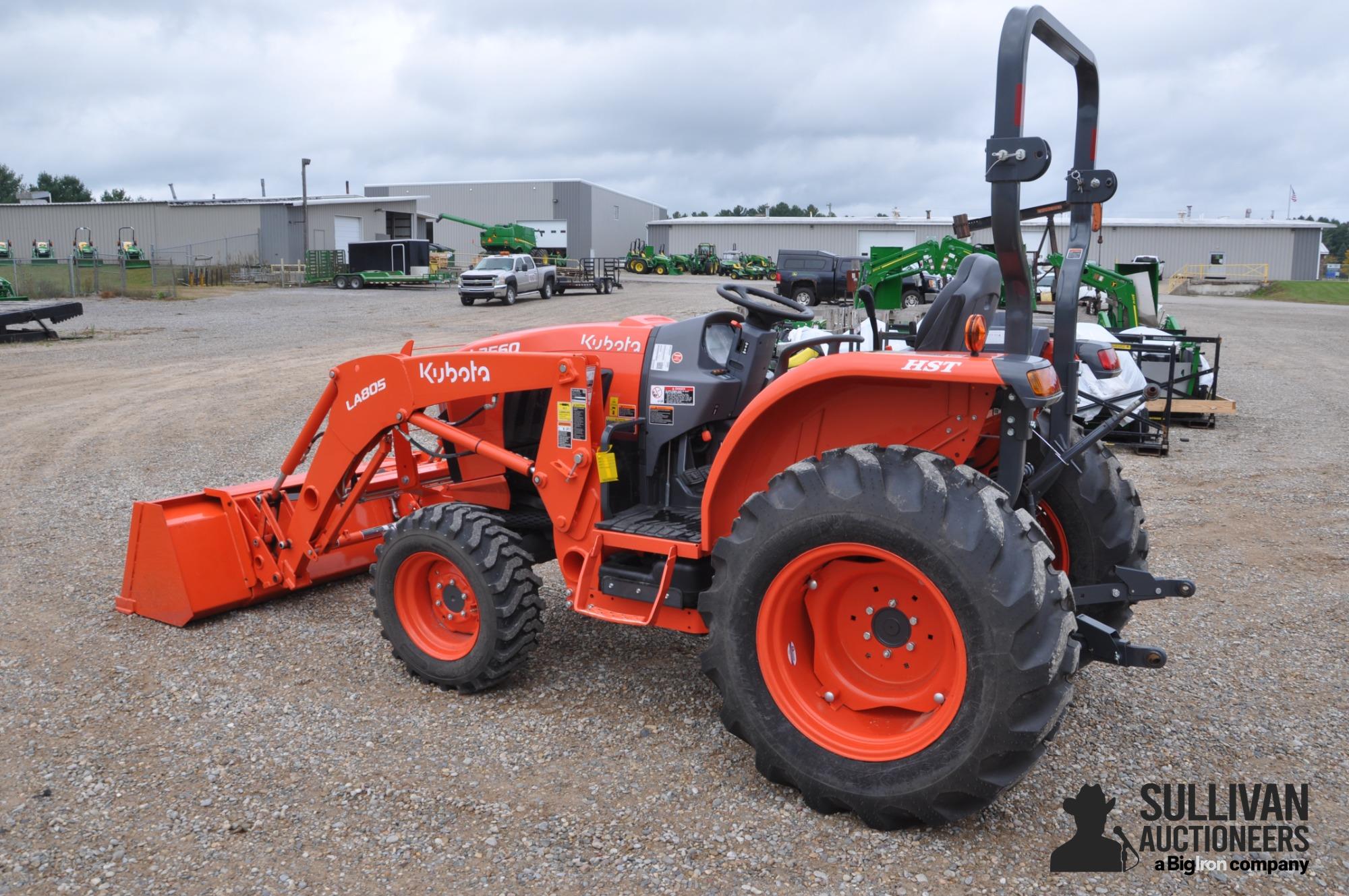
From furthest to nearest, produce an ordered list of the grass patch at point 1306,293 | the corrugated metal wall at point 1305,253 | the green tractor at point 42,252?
1. the corrugated metal wall at point 1305,253
2. the green tractor at point 42,252
3. the grass patch at point 1306,293

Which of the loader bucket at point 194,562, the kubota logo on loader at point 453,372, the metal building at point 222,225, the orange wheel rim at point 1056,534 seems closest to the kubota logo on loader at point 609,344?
the kubota logo on loader at point 453,372

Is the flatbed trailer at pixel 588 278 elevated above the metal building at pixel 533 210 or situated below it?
below

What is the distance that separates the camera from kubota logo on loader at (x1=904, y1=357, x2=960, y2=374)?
310cm

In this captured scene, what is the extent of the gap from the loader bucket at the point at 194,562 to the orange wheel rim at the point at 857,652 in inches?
113

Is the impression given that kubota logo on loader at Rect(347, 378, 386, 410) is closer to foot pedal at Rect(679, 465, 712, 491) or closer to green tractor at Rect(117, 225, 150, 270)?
foot pedal at Rect(679, 465, 712, 491)

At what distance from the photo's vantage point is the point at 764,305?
4.13 m

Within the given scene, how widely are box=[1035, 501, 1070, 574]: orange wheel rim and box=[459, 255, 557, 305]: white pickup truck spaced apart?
95.3 ft

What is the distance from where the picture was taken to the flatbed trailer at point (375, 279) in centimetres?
3972

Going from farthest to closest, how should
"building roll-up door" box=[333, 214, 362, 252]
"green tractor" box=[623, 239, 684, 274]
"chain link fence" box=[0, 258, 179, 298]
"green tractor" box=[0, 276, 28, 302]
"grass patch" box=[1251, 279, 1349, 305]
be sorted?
"green tractor" box=[623, 239, 684, 274] → "building roll-up door" box=[333, 214, 362, 252] → "grass patch" box=[1251, 279, 1349, 305] → "chain link fence" box=[0, 258, 179, 298] → "green tractor" box=[0, 276, 28, 302]

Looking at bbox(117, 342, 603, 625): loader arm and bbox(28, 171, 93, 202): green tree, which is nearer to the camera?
bbox(117, 342, 603, 625): loader arm

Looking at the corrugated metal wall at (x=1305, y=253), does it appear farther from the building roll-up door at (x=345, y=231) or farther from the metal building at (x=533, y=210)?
the building roll-up door at (x=345, y=231)

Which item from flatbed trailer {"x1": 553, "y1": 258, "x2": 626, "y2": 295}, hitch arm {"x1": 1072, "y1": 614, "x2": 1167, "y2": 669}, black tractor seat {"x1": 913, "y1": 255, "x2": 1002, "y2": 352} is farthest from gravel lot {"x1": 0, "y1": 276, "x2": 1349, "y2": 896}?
flatbed trailer {"x1": 553, "y1": 258, "x2": 626, "y2": 295}

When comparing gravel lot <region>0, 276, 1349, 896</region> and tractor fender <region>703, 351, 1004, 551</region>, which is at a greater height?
tractor fender <region>703, 351, 1004, 551</region>

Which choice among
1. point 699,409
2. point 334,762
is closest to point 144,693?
point 334,762
